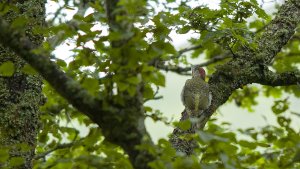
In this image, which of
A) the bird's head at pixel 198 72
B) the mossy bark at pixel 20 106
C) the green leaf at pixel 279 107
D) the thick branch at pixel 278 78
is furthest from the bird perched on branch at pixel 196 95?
the mossy bark at pixel 20 106

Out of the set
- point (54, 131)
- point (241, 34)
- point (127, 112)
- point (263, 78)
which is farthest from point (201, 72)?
point (127, 112)

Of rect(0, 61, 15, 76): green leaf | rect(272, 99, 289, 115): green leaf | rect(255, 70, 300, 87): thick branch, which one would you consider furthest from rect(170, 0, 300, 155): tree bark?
rect(0, 61, 15, 76): green leaf

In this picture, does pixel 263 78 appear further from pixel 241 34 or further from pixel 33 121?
pixel 33 121

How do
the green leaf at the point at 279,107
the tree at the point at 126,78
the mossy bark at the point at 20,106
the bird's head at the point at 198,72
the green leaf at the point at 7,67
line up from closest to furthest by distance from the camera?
1. the tree at the point at 126,78
2. the green leaf at the point at 7,67
3. the mossy bark at the point at 20,106
4. the green leaf at the point at 279,107
5. the bird's head at the point at 198,72

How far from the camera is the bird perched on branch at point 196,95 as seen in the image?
14.6 feet

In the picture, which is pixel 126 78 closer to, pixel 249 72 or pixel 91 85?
pixel 91 85

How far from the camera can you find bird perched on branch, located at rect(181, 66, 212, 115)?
445 centimetres

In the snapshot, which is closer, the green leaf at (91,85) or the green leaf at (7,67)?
the green leaf at (91,85)

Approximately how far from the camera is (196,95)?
466 centimetres

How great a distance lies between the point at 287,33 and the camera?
4.98 metres

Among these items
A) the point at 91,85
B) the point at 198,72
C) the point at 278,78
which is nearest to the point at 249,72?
the point at 278,78

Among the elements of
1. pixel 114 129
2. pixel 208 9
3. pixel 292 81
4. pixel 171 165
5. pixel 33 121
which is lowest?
pixel 171 165

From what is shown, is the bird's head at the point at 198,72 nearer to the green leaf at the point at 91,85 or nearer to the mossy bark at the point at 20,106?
the mossy bark at the point at 20,106

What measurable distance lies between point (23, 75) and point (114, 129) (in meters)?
1.68
